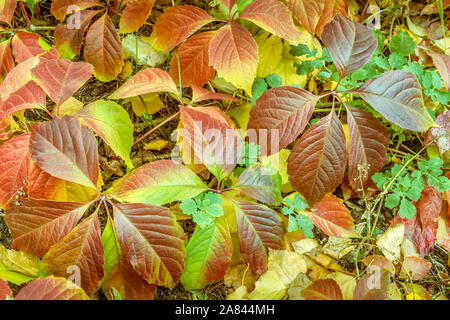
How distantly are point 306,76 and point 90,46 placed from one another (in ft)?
2.81

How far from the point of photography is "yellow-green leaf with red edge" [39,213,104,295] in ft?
3.41

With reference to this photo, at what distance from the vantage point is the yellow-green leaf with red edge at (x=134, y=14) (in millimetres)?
1309

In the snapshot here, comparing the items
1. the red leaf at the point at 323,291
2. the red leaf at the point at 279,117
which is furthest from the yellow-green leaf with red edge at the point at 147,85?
the red leaf at the point at 323,291

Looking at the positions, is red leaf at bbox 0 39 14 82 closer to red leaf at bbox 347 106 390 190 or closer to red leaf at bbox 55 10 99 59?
red leaf at bbox 55 10 99 59

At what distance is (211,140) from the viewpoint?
111 centimetres

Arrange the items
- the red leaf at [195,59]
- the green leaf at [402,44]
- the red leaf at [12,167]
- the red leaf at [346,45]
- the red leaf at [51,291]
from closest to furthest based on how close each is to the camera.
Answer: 1. the red leaf at [51,291]
2. the red leaf at [12,167]
3. the red leaf at [346,45]
4. the red leaf at [195,59]
5. the green leaf at [402,44]

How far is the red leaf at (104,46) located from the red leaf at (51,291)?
2.51 feet

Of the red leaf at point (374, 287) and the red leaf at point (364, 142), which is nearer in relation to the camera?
the red leaf at point (374, 287)

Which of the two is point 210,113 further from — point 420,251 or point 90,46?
point 420,251

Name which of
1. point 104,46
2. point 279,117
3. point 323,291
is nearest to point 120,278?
point 323,291

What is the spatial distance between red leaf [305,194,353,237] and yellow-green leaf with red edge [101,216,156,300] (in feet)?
2.00

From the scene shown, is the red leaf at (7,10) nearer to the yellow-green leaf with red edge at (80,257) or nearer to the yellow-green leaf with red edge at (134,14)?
the yellow-green leaf with red edge at (134,14)

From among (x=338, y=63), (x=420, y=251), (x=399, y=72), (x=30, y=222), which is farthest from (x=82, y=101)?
(x=420, y=251)

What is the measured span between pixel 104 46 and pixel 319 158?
0.89 metres
